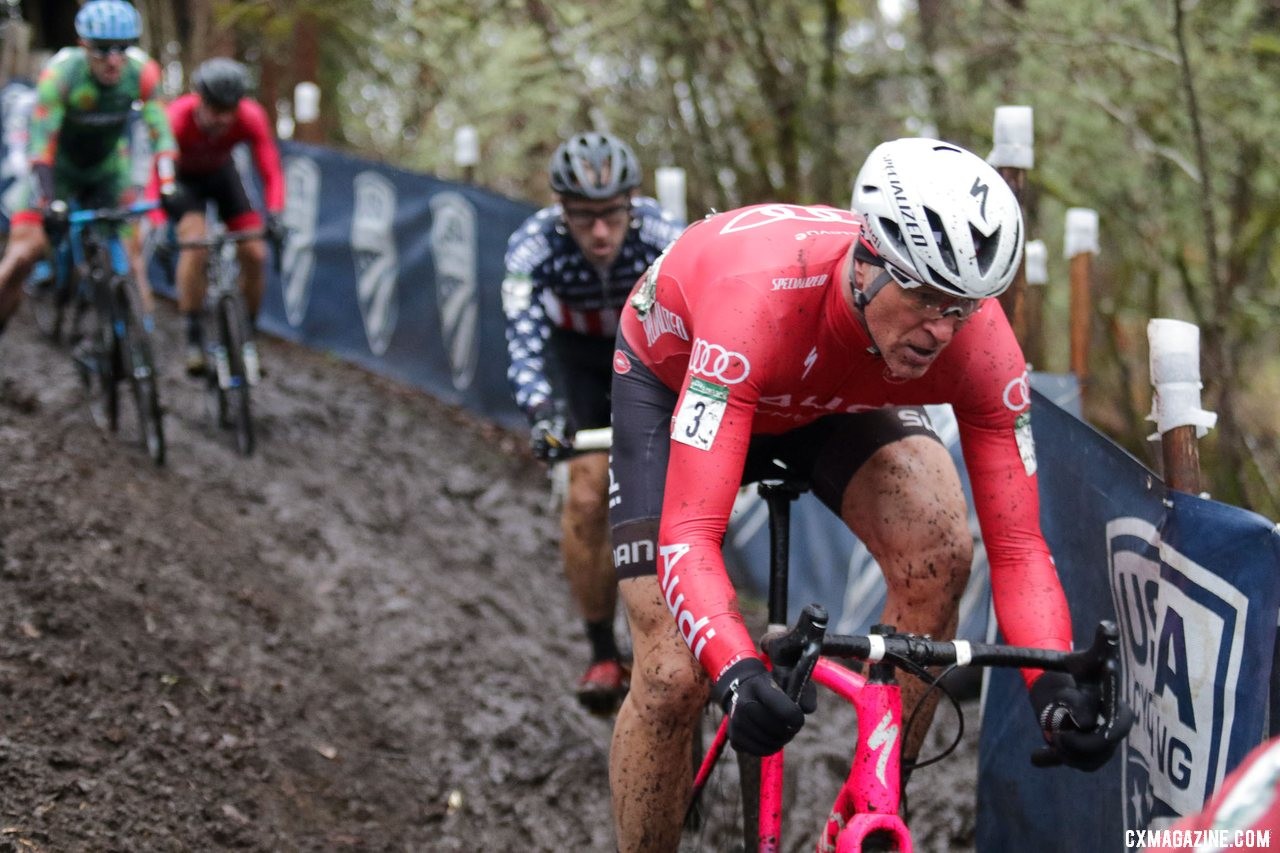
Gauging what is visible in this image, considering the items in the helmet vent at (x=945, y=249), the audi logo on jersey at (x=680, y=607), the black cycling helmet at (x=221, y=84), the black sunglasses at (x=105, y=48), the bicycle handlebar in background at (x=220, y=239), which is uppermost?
the black sunglasses at (x=105, y=48)

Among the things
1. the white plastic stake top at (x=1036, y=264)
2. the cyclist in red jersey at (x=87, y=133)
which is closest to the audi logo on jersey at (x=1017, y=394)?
the white plastic stake top at (x=1036, y=264)

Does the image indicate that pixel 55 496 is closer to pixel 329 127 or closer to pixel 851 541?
pixel 851 541

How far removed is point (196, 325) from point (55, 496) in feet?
9.64

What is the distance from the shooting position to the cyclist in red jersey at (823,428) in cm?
296

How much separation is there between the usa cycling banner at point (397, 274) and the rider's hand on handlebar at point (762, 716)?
703 cm

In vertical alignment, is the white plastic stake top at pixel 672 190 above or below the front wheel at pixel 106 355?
above

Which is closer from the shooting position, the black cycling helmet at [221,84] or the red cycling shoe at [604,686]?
the red cycling shoe at [604,686]

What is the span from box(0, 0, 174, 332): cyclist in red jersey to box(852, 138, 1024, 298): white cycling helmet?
6.14 meters

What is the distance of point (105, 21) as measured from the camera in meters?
7.94

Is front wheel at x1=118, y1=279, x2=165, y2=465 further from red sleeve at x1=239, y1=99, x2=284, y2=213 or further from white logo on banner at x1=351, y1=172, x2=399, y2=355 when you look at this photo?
white logo on banner at x1=351, y1=172, x2=399, y2=355

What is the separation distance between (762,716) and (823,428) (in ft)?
4.39

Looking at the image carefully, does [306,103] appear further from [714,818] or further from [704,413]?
[704,413]

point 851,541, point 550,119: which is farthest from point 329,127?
point 851,541

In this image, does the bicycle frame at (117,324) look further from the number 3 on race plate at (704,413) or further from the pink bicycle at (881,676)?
the pink bicycle at (881,676)
